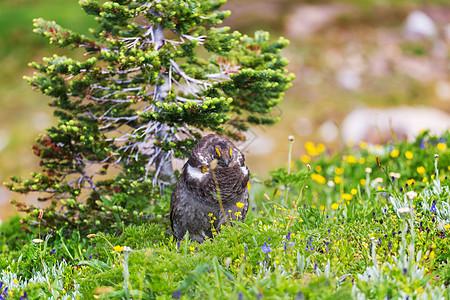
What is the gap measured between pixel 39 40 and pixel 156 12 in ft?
32.1

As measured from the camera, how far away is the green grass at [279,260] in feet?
8.51

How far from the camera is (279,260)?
2869mm

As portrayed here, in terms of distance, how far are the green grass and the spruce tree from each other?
48 cm

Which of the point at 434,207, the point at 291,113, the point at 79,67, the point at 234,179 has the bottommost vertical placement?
the point at 434,207

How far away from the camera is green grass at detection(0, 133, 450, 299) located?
2594 millimetres

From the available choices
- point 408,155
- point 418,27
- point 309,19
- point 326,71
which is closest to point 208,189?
point 408,155

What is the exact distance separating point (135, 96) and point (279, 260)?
232 cm

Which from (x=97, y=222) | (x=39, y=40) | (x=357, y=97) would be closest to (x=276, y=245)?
(x=97, y=222)

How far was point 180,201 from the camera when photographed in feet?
11.7

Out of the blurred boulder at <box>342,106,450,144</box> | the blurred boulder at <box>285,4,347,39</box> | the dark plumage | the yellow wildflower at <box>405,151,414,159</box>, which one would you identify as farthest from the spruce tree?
the blurred boulder at <box>285,4,347,39</box>

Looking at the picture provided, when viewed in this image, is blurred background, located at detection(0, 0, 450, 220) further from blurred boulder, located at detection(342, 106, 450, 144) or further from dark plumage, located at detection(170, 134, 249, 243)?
dark plumage, located at detection(170, 134, 249, 243)

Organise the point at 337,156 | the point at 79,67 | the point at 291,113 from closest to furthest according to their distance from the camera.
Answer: the point at 79,67
the point at 337,156
the point at 291,113

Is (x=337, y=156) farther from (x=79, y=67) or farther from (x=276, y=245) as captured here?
(x=79, y=67)

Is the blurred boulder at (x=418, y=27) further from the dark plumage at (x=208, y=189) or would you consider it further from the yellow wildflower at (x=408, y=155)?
the dark plumage at (x=208, y=189)
